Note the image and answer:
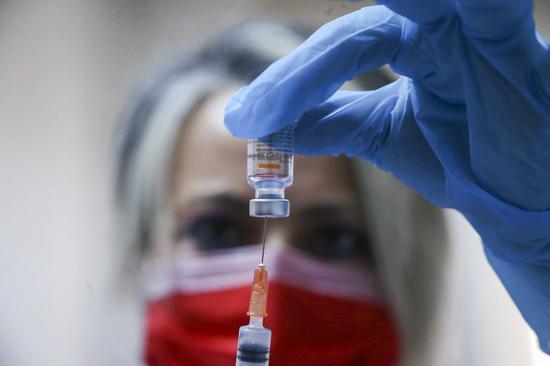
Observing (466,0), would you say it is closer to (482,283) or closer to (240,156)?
(240,156)

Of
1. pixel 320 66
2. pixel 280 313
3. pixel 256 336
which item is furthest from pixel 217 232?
pixel 320 66

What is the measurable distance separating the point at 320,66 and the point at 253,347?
0.40 meters

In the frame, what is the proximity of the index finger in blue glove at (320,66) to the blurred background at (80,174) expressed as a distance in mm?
763

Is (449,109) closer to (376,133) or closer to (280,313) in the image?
(376,133)

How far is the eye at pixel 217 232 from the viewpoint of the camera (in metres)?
1.39

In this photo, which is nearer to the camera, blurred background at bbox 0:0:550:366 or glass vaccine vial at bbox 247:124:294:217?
glass vaccine vial at bbox 247:124:294:217

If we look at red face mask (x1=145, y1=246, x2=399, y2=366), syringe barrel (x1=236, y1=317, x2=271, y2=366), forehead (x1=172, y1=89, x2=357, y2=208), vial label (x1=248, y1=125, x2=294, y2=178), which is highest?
forehead (x1=172, y1=89, x2=357, y2=208)

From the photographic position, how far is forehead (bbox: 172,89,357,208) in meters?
1.40

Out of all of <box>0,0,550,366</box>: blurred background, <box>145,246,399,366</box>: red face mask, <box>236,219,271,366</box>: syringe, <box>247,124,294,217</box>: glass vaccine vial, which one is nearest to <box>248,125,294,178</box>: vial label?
<box>247,124,294,217</box>: glass vaccine vial

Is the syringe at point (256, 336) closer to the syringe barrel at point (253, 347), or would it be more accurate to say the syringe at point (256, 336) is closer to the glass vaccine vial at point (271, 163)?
the syringe barrel at point (253, 347)

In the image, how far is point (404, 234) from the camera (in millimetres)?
1424

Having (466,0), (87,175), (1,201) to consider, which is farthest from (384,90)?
(1,201)

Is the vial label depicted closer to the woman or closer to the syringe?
the syringe

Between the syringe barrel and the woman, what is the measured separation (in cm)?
46
